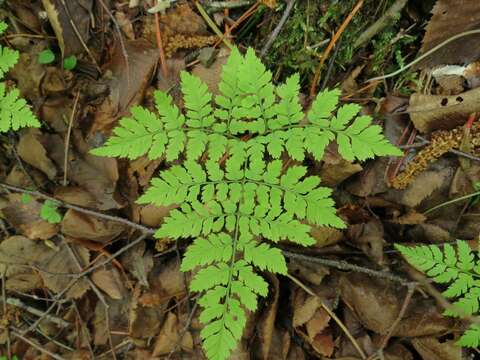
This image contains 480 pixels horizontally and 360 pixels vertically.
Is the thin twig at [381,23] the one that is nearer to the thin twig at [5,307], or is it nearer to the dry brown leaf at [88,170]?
the dry brown leaf at [88,170]

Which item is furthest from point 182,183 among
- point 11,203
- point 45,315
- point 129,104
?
point 45,315

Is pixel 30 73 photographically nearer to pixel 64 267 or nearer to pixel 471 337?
pixel 64 267

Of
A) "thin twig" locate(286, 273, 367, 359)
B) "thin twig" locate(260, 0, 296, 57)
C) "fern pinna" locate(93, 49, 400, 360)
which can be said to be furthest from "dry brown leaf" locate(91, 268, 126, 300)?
"thin twig" locate(260, 0, 296, 57)

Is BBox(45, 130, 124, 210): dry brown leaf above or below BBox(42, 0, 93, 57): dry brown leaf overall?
below

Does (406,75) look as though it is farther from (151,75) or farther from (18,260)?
(18,260)

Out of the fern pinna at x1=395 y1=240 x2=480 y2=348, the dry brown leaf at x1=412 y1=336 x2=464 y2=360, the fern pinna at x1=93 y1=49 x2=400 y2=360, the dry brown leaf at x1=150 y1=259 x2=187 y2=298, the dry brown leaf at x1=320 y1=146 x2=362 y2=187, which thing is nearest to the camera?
the fern pinna at x1=93 y1=49 x2=400 y2=360

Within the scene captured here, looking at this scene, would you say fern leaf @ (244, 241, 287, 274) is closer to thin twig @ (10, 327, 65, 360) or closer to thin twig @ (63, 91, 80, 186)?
thin twig @ (63, 91, 80, 186)
